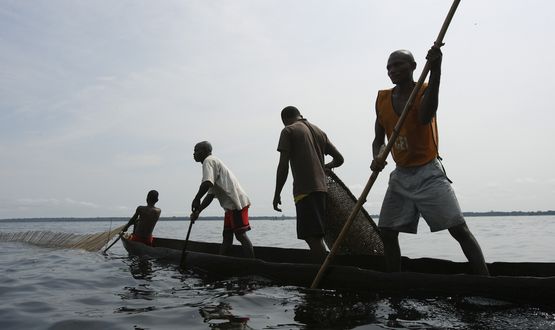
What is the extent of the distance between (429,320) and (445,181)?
1063 mm

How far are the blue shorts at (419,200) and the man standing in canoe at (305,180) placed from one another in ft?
2.97

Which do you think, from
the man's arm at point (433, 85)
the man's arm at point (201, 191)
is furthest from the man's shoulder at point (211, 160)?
the man's arm at point (433, 85)

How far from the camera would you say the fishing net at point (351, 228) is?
4.99 m

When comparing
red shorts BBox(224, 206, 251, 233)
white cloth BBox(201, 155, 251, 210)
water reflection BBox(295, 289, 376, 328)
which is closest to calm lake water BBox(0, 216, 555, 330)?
water reflection BBox(295, 289, 376, 328)

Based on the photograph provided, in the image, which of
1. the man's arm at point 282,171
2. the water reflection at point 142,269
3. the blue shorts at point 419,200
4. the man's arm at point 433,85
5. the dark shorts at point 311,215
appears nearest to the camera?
the man's arm at point 433,85

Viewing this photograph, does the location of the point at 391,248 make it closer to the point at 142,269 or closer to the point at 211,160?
the point at 211,160

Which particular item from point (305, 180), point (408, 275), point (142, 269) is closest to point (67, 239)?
point (142, 269)

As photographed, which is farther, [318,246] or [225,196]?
[225,196]

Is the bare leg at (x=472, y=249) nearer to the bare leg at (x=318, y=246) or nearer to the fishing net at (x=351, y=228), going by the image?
the bare leg at (x=318, y=246)

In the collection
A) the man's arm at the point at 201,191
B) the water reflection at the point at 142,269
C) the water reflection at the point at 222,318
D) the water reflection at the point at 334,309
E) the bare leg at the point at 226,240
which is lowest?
the water reflection at the point at 142,269

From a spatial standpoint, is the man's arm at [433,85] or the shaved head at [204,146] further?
the shaved head at [204,146]

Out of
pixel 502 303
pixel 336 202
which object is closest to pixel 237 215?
pixel 336 202

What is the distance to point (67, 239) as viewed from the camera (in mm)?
13492

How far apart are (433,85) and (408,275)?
1.42 metres
